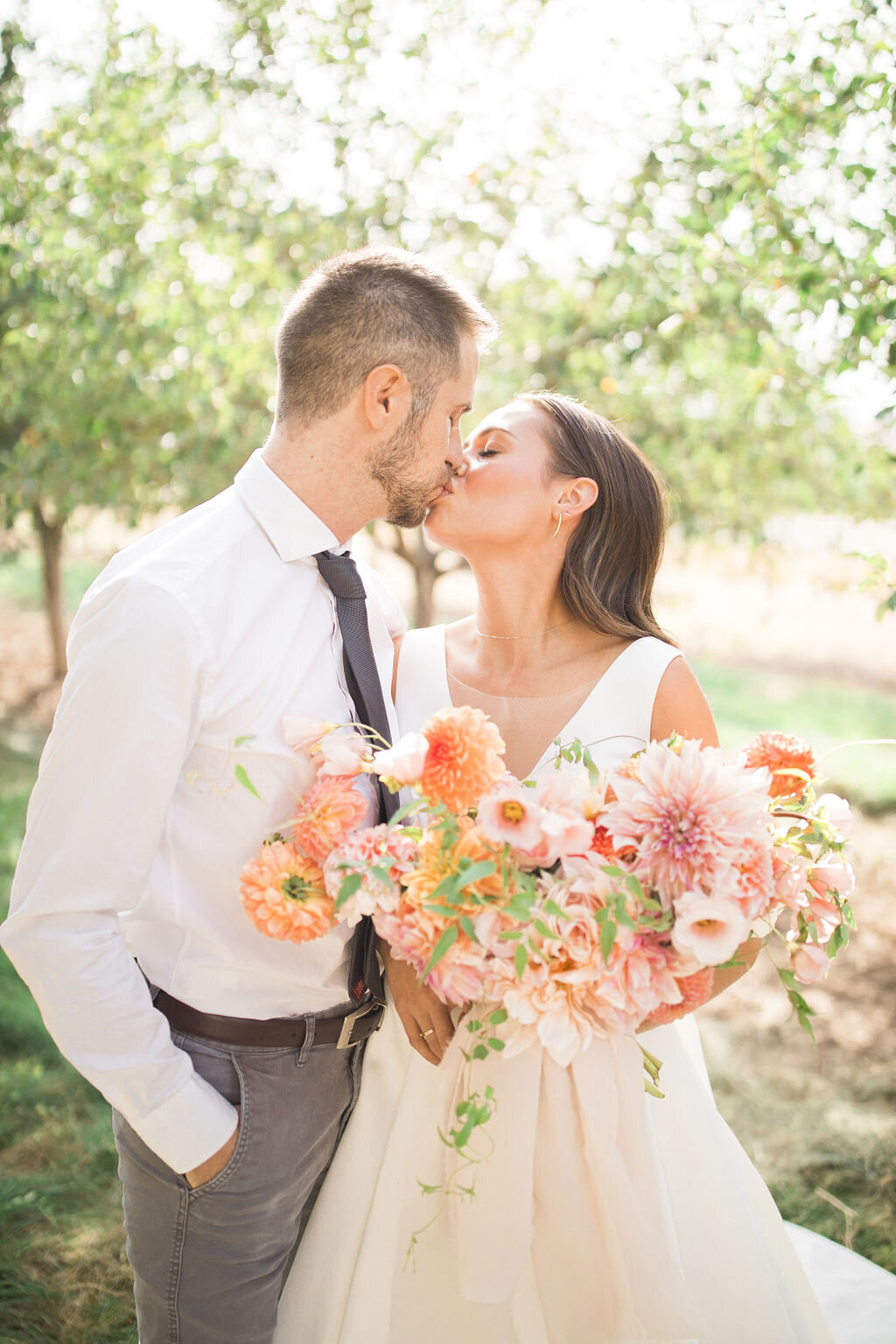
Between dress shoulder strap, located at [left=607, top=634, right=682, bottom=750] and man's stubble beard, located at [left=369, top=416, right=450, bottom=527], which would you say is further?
dress shoulder strap, located at [left=607, top=634, right=682, bottom=750]

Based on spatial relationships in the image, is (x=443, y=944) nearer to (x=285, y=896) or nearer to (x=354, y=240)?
(x=285, y=896)

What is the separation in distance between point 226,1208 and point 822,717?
1562 centimetres

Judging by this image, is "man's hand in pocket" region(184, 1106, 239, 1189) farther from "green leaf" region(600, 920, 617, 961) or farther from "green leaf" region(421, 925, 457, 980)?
"green leaf" region(600, 920, 617, 961)

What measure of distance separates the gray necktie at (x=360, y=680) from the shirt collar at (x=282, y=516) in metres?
0.06

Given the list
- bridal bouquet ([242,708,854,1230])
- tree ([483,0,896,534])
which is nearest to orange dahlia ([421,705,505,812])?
bridal bouquet ([242,708,854,1230])

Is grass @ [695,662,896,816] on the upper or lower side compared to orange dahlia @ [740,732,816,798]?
lower

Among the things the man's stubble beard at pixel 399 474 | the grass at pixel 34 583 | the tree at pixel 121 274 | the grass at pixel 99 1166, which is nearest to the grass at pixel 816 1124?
the grass at pixel 99 1166

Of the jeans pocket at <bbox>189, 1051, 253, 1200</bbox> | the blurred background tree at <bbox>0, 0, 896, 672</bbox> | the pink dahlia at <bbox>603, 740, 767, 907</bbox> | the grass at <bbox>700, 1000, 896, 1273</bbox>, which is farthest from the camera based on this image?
the blurred background tree at <bbox>0, 0, 896, 672</bbox>

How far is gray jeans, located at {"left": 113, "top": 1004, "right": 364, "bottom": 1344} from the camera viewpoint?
1.91 meters

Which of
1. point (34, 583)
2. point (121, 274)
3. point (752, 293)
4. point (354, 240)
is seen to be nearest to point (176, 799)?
point (752, 293)

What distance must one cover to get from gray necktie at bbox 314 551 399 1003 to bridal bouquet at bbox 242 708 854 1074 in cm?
27

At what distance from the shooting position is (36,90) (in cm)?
496

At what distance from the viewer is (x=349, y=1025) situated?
2.07m

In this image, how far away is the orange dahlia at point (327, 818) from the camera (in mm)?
1736
